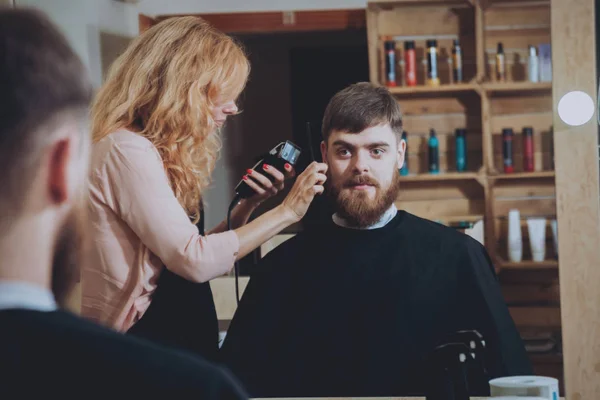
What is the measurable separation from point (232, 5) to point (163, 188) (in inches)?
63.3

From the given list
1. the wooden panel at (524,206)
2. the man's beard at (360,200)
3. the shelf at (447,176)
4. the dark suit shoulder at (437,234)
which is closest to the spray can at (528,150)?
the wooden panel at (524,206)

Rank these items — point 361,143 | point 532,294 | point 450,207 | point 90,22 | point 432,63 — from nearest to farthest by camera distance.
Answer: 1. point 361,143
2. point 532,294
3. point 90,22
4. point 450,207
5. point 432,63

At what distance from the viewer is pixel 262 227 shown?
149cm

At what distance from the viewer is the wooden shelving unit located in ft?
9.84

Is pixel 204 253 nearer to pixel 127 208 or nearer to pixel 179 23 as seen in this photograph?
pixel 127 208

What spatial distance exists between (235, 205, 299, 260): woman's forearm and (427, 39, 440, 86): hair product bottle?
7.04ft

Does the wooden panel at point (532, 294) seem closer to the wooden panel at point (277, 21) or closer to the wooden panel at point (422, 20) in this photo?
the wooden panel at point (277, 21)

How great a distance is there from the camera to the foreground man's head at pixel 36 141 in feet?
1.64

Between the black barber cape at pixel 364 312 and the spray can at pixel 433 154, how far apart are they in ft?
4.64

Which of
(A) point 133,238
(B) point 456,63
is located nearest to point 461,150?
(B) point 456,63

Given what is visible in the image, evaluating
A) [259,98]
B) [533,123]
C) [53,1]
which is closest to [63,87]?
[53,1]

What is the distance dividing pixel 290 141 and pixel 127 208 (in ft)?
1.34

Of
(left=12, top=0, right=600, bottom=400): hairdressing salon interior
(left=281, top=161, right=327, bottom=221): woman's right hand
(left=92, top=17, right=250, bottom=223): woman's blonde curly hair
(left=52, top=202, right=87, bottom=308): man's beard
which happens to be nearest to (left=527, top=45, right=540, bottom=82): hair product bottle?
(left=12, top=0, right=600, bottom=400): hairdressing salon interior

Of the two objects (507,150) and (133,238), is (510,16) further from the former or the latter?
(133,238)
